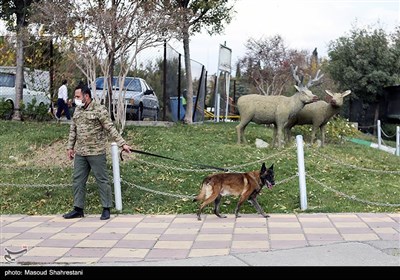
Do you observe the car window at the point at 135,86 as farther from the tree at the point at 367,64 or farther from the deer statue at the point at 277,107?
the tree at the point at 367,64

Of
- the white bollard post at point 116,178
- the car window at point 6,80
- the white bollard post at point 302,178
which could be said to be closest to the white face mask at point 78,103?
the white bollard post at point 116,178

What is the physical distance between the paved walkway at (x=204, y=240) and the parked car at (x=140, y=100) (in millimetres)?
8208

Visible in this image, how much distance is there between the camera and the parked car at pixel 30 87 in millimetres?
15398

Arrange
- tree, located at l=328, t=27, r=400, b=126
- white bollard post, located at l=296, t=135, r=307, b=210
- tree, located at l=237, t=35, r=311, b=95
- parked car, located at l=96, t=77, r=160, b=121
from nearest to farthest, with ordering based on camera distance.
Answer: white bollard post, located at l=296, t=135, r=307, b=210 → parked car, located at l=96, t=77, r=160, b=121 → tree, located at l=328, t=27, r=400, b=126 → tree, located at l=237, t=35, r=311, b=95

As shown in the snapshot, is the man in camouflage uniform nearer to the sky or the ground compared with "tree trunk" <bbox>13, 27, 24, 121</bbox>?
nearer to the ground

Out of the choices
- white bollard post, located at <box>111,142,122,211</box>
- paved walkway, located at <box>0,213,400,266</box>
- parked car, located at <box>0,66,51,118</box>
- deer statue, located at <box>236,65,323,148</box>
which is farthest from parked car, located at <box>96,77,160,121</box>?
paved walkway, located at <box>0,213,400,266</box>

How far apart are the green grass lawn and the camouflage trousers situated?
56 cm

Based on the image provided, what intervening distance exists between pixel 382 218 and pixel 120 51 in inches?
289

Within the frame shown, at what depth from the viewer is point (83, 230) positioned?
22.0ft

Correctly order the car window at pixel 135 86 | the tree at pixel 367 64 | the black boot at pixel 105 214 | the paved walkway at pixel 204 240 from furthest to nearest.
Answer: the tree at pixel 367 64 → the car window at pixel 135 86 → the black boot at pixel 105 214 → the paved walkway at pixel 204 240

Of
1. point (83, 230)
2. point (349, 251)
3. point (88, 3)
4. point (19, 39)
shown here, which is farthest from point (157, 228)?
point (19, 39)

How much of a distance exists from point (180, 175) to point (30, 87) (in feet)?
27.8

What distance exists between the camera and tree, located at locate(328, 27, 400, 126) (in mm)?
25656

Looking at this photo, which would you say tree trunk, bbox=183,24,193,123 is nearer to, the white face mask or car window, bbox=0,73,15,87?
car window, bbox=0,73,15,87
